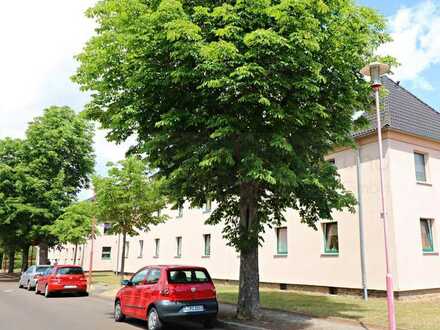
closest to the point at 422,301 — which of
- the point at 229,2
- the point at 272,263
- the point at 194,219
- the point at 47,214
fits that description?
the point at 272,263

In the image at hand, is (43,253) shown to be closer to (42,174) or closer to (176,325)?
(42,174)

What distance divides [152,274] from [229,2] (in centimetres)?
726

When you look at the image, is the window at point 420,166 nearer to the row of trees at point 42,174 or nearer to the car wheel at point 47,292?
the car wheel at point 47,292

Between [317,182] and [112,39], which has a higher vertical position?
[112,39]

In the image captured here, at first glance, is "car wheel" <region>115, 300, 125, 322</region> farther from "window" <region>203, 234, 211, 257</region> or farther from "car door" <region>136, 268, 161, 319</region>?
"window" <region>203, 234, 211, 257</region>

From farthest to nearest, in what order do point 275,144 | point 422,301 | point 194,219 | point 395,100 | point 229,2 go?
point 194,219 < point 395,100 < point 422,301 < point 229,2 < point 275,144

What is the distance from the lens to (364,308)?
44.8 ft

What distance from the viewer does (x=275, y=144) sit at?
9.27 meters

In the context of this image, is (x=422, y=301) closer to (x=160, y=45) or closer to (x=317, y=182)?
(x=317, y=182)

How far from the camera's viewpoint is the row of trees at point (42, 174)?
3288cm

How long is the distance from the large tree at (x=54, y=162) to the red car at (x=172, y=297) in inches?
938

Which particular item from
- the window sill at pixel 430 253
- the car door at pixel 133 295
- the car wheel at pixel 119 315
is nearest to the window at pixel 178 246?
the window sill at pixel 430 253

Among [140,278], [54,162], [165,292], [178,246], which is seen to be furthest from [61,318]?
[54,162]

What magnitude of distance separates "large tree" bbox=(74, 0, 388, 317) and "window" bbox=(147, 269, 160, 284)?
2151 millimetres
